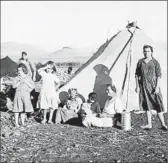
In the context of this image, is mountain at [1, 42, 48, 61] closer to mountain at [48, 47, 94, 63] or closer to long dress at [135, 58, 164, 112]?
mountain at [48, 47, 94, 63]

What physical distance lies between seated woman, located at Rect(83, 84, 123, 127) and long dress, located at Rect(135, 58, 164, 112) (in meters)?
0.62

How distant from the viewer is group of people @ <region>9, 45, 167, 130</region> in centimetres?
542

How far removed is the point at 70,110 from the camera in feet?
20.9

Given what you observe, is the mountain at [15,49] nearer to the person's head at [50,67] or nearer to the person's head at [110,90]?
the person's head at [50,67]

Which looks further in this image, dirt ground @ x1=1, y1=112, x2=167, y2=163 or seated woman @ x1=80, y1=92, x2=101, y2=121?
seated woman @ x1=80, y1=92, x2=101, y2=121

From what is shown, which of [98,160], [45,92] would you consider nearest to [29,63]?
[45,92]

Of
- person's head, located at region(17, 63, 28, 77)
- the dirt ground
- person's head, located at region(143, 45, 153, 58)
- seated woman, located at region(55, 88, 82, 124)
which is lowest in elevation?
the dirt ground

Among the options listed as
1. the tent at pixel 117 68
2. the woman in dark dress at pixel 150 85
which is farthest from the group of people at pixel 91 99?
the tent at pixel 117 68

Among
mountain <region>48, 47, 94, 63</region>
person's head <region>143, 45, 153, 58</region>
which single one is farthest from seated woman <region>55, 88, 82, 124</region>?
mountain <region>48, 47, 94, 63</region>

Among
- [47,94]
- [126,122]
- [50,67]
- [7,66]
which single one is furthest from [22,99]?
[7,66]

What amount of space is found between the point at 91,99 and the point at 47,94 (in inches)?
33.9

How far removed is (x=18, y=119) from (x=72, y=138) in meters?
1.58

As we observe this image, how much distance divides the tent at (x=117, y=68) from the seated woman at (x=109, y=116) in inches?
37.4

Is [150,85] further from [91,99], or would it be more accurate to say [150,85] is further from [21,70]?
[21,70]
